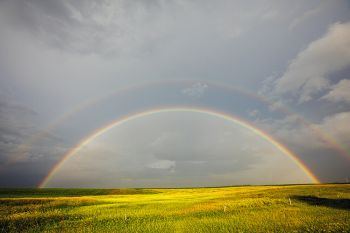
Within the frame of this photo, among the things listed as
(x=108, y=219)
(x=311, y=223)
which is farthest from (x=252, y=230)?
(x=108, y=219)

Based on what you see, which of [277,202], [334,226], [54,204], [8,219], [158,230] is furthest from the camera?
[54,204]

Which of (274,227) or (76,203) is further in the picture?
(76,203)

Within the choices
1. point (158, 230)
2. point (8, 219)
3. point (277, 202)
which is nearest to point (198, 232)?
point (158, 230)

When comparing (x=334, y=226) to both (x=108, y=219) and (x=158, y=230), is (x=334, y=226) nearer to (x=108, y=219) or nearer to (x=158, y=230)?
(x=158, y=230)

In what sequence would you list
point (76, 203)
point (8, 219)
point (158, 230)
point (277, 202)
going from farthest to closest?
point (76, 203) → point (277, 202) → point (8, 219) → point (158, 230)

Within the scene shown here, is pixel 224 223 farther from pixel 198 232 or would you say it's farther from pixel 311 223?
pixel 311 223

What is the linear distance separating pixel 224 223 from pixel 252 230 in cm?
408

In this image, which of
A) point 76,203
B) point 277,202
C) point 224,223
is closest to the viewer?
point 224,223

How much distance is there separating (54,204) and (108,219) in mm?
20876

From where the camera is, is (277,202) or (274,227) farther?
(277,202)

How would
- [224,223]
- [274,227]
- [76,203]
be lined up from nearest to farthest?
1. [274,227]
2. [224,223]
3. [76,203]

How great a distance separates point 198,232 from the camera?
1958 cm

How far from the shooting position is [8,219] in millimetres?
29016

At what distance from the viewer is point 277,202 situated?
130ft
